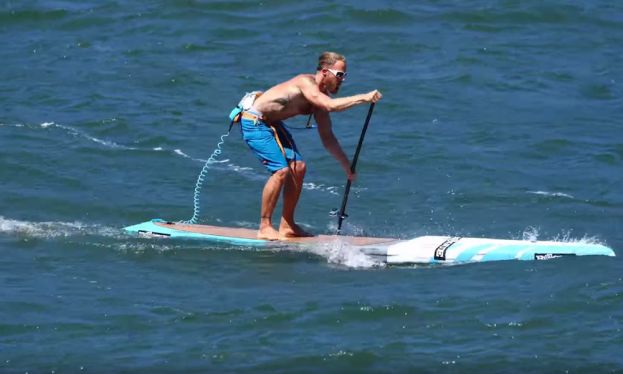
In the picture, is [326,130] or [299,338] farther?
[326,130]

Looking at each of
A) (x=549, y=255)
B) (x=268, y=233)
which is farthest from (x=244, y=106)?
(x=549, y=255)

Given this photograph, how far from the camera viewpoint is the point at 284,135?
1198 cm

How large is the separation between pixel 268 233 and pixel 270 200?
313 millimetres

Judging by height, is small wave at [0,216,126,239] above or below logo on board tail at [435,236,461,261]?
below

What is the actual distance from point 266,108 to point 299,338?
2972mm

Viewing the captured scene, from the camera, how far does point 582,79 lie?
59.1 ft

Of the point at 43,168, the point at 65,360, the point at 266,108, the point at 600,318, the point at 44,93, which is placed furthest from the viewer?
the point at 44,93

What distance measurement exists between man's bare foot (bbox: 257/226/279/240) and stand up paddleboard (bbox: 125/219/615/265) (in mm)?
55

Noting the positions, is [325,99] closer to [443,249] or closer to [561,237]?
[443,249]

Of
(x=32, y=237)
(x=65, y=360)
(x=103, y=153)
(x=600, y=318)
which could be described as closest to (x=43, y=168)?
(x=103, y=153)

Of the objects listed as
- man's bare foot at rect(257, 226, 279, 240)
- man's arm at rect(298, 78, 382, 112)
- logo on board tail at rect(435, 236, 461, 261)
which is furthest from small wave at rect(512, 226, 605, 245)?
man's bare foot at rect(257, 226, 279, 240)

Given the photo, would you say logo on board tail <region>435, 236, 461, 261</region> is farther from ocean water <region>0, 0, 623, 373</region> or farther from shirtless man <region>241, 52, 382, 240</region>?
shirtless man <region>241, 52, 382, 240</region>

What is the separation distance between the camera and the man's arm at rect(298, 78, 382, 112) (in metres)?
11.0

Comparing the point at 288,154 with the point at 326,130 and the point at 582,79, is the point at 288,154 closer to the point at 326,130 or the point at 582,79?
the point at 326,130
